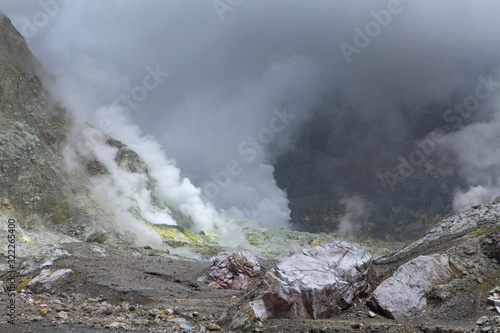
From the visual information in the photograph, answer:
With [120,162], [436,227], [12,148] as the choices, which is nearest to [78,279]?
[436,227]

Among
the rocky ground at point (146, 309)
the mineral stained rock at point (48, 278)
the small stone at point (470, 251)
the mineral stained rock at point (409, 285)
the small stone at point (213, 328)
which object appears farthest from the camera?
the mineral stained rock at point (48, 278)

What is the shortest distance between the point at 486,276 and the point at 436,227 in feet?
52.1

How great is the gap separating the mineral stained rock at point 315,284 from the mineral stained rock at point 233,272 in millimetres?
11055

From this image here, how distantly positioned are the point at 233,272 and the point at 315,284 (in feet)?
46.6

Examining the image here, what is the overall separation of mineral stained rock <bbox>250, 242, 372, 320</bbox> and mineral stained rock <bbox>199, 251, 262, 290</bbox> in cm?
1105

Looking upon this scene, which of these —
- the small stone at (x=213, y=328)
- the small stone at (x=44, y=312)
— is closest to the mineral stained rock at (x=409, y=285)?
the small stone at (x=213, y=328)

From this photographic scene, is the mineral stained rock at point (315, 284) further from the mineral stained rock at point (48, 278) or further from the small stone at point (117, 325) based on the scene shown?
the mineral stained rock at point (48, 278)

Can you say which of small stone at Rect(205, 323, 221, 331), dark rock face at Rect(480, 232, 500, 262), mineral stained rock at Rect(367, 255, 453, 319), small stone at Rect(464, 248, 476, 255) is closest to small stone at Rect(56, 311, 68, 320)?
small stone at Rect(205, 323, 221, 331)

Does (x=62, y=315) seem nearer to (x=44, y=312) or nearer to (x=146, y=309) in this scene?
(x=44, y=312)

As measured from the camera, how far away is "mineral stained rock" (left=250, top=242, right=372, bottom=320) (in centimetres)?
1307

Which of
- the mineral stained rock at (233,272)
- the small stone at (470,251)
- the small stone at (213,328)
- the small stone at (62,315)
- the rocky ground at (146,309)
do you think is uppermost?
the mineral stained rock at (233,272)

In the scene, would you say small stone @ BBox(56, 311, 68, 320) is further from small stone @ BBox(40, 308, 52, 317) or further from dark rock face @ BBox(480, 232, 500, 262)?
dark rock face @ BBox(480, 232, 500, 262)

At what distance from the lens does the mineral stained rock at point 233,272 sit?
26.2 metres

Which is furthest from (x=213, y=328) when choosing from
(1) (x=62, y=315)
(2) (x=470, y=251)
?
(2) (x=470, y=251)
